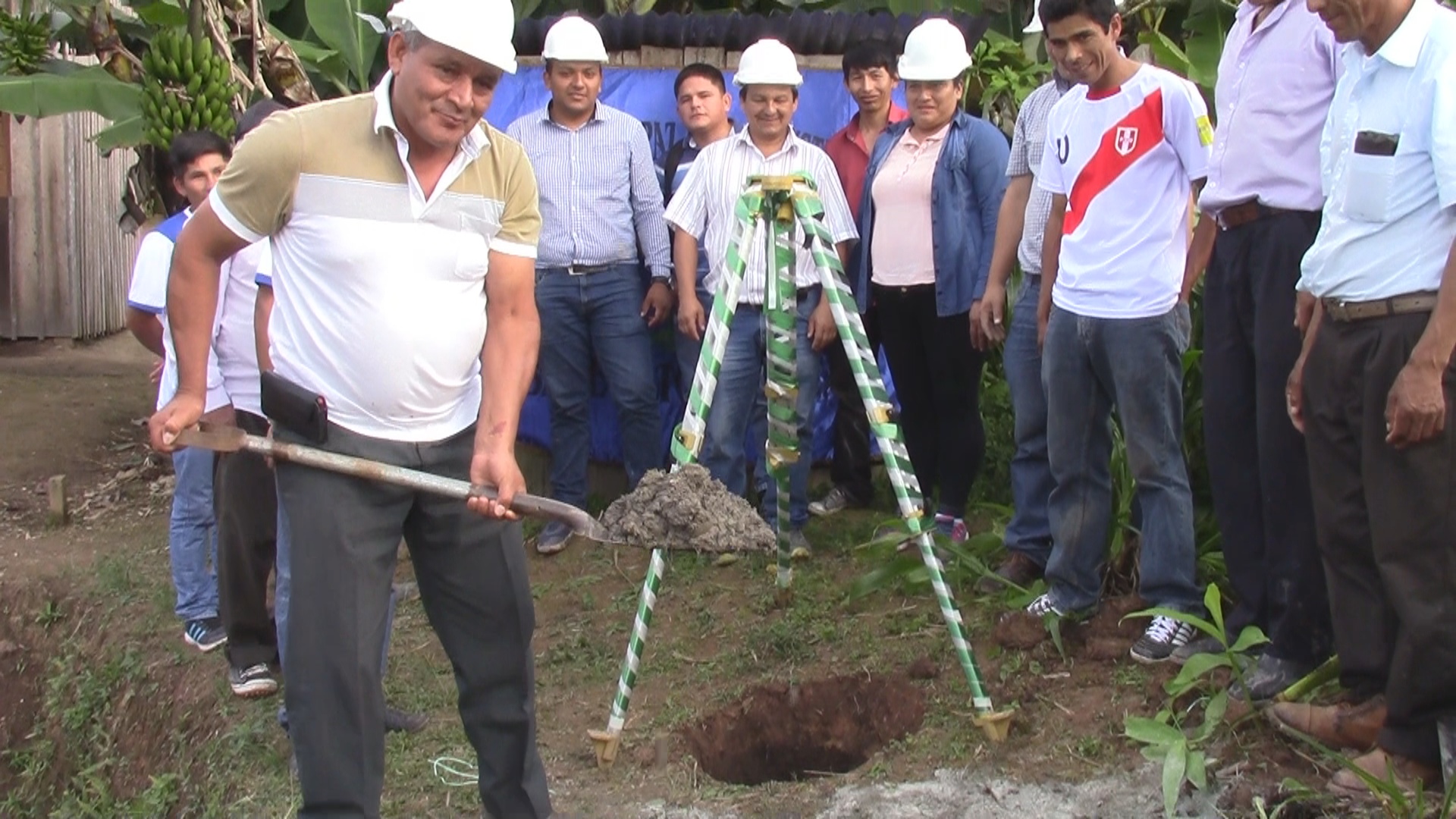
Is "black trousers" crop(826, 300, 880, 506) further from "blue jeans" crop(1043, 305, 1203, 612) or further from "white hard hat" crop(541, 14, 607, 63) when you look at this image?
"blue jeans" crop(1043, 305, 1203, 612)

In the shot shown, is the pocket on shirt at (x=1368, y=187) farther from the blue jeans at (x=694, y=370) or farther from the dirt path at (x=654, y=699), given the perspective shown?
the blue jeans at (x=694, y=370)

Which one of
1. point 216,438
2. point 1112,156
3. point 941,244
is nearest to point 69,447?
point 941,244

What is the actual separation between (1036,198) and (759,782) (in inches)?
91.3

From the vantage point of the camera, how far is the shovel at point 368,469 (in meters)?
3.48

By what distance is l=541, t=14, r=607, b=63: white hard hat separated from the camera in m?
6.37

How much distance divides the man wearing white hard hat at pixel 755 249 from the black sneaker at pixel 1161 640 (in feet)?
5.91

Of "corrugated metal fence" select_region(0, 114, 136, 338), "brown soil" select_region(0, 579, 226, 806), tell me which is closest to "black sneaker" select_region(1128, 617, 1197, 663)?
"brown soil" select_region(0, 579, 226, 806)

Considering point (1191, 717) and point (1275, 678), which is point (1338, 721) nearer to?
point (1275, 678)

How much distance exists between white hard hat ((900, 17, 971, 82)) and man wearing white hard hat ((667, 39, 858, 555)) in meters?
0.59

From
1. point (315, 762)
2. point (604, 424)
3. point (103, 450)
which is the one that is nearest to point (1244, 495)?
point (315, 762)

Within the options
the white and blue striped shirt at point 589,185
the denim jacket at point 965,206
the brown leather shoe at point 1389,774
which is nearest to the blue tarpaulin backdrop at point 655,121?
the white and blue striped shirt at point 589,185

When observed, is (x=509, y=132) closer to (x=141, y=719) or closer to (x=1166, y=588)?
(x=141, y=719)

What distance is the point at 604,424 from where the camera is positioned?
7285mm

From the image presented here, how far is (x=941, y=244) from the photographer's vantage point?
19.7 feet
